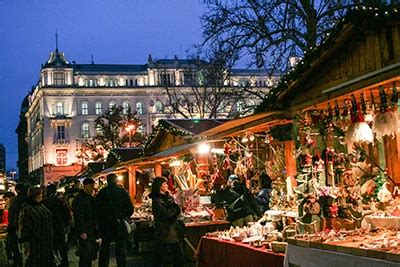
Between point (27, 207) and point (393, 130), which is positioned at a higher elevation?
point (393, 130)

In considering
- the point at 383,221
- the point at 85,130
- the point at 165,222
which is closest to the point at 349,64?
the point at 383,221

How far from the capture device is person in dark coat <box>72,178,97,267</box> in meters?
9.63

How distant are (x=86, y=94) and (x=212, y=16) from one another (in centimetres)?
6020

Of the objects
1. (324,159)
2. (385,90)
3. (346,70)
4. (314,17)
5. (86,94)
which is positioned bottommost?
(324,159)

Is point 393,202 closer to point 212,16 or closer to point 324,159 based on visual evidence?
point 324,159

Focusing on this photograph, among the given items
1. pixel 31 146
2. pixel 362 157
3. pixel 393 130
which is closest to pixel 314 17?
pixel 362 157

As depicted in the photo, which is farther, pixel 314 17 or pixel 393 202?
pixel 314 17

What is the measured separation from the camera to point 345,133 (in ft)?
25.0

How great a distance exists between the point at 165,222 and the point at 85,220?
139 centimetres

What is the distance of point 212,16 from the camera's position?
19.9 m

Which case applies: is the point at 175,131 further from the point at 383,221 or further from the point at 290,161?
the point at 383,221

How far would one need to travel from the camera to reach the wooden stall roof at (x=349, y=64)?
6.36 m

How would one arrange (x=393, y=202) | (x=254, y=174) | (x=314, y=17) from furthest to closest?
(x=314, y=17) < (x=254, y=174) < (x=393, y=202)

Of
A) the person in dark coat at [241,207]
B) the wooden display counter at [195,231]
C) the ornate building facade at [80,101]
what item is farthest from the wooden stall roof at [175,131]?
the ornate building facade at [80,101]
